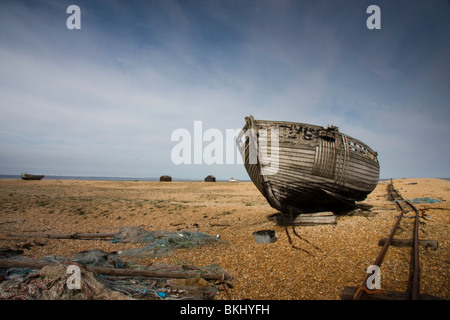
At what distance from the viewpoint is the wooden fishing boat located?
29.8 ft

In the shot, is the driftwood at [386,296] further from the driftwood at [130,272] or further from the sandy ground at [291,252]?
the driftwood at [130,272]

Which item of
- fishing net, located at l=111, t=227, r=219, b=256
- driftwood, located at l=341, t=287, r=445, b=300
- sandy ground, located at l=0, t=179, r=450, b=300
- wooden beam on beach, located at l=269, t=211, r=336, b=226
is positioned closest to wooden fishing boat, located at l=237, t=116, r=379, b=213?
wooden beam on beach, located at l=269, t=211, r=336, b=226

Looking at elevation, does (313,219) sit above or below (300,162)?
below

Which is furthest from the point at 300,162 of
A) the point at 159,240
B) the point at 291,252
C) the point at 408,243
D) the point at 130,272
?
Answer: the point at 130,272

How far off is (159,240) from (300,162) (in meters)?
6.66

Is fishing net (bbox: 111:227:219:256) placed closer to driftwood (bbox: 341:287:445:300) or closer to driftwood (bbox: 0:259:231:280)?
driftwood (bbox: 0:259:231:280)

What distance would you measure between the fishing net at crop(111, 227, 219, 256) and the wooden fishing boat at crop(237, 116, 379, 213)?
11.4 ft

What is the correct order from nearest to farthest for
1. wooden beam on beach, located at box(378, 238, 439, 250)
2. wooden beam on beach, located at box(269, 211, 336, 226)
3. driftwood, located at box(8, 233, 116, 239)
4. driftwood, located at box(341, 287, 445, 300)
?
driftwood, located at box(341, 287, 445, 300)
wooden beam on beach, located at box(378, 238, 439, 250)
wooden beam on beach, located at box(269, 211, 336, 226)
driftwood, located at box(8, 233, 116, 239)

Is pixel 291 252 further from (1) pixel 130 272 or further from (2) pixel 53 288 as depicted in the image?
(2) pixel 53 288

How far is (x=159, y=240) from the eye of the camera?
353 inches

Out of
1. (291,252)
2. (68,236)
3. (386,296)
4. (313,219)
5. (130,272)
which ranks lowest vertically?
(68,236)

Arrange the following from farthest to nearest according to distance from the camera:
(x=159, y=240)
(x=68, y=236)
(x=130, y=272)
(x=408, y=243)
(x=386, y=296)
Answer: (x=68, y=236) → (x=159, y=240) → (x=408, y=243) → (x=130, y=272) → (x=386, y=296)

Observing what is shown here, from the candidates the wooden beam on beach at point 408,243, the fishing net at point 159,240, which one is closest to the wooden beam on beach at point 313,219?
the wooden beam on beach at point 408,243
